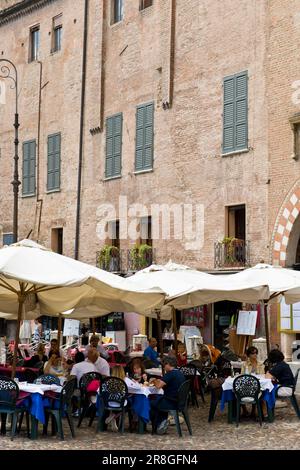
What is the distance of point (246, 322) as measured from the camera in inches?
965

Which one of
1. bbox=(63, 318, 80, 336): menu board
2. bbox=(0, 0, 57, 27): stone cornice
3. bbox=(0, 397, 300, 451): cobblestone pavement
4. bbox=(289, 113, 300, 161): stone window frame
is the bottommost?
bbox=(0, 397, 300, 451): cobblestone pavement

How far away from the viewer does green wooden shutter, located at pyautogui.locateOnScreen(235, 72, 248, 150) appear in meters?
25.2

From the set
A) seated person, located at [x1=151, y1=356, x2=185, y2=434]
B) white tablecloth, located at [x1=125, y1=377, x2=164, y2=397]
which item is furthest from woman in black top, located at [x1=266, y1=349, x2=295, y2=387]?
white tablecloth, located at [x1=125, y1=377, x2=164, y2=397]

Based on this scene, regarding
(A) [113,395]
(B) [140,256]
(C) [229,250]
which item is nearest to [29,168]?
(B) [140,256]

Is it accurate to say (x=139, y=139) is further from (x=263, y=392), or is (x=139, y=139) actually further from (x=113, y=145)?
(x=263, y=392)

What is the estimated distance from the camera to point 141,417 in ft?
43.6

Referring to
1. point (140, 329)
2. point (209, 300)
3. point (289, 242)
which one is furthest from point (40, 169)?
point (209, 300)

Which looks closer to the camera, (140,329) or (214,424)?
(214,424)

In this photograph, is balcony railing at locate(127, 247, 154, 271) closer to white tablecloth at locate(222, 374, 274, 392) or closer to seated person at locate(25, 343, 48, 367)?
seated person at locate(25, 343, 48, 367)

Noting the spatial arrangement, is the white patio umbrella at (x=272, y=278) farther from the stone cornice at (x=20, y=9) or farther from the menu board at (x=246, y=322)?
the stone cornice at (x=20, y=9)

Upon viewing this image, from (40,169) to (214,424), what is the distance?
2149cm

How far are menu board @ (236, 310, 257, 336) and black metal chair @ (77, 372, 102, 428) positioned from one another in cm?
1041
